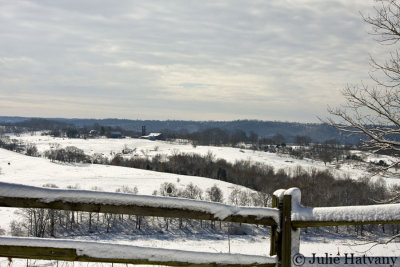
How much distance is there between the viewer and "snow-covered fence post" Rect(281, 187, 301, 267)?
3211 mm

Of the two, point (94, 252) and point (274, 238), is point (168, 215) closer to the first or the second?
point (94, 252)

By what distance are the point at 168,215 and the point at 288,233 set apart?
1212mm

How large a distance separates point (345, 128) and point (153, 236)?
3837cm

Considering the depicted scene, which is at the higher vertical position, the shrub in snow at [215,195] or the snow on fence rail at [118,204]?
the snow on fence rail at [118,204]

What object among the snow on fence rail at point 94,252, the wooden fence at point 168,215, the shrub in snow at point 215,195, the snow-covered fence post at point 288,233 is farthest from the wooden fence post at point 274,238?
the shrub in snow at point 215,195

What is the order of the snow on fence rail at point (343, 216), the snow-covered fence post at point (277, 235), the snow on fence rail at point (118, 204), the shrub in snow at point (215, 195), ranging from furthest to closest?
the shrub in snow at point (215, 195), the snow-covered fence post at point (277, 235), the snow on fence rail at point (343, 216), the snow on fence rail at point (118, 204)

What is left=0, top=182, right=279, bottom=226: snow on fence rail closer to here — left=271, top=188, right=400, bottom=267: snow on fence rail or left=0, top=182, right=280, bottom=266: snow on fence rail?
left=0, top=182, right=280, bottom=266: snow on fence rail

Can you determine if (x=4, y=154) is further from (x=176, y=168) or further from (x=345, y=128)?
(x=345, y=128)

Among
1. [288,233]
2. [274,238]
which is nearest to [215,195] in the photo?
Answer: [274,238]

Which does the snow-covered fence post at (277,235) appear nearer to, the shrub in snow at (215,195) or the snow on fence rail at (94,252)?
the snow on fence rail at (94,252)

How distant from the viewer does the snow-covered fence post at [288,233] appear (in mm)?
3211

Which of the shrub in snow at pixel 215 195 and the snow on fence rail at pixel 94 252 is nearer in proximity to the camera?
the snow on fence rail at pixel 94 252

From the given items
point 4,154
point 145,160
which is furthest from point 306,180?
point 4,154

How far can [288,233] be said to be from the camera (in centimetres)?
322
